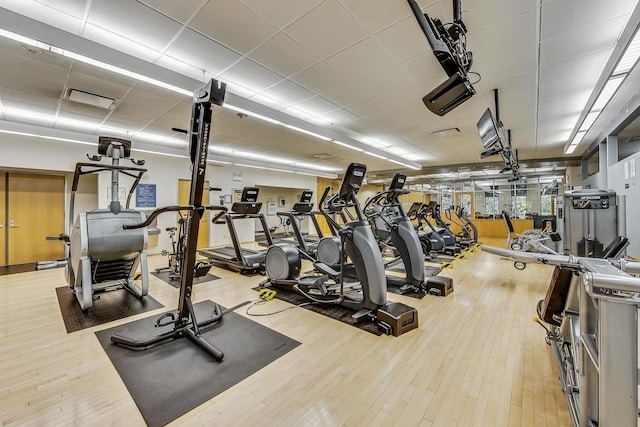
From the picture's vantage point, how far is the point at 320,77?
12.6 feet

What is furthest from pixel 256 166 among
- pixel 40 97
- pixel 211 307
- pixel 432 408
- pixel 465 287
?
pixel 432 408

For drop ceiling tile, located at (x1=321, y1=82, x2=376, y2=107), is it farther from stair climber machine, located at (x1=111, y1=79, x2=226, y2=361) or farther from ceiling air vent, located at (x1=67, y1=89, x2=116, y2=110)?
ceiling air vent, located at (x1=67, y1=89, x2=116, y2=110)

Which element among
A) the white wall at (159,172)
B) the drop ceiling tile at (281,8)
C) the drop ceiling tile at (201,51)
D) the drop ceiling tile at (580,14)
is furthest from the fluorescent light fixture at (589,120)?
the white wall at (159,172)

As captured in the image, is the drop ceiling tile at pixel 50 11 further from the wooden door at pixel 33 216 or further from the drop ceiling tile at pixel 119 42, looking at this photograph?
the wooden door at pixel 33 216

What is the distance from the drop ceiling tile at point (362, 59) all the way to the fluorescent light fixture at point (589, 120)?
13.4ft

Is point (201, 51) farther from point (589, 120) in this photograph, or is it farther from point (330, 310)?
point (589, 120)

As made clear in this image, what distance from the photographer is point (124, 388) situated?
6.38ft

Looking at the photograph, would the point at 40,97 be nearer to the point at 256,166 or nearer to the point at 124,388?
the point at 124,388

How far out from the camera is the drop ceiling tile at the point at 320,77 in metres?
3.58

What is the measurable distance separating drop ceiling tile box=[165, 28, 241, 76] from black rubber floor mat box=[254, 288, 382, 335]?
320cm

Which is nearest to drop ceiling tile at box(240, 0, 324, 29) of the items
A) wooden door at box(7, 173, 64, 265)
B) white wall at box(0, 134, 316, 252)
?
white wall at box(0, 134, 316, 252)

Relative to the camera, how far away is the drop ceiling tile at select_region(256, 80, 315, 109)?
410 cm

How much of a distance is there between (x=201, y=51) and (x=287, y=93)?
1497mm

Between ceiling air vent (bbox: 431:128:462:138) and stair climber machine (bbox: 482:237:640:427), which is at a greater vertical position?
ceiling air vent (bbox: 431:128:462:138)
